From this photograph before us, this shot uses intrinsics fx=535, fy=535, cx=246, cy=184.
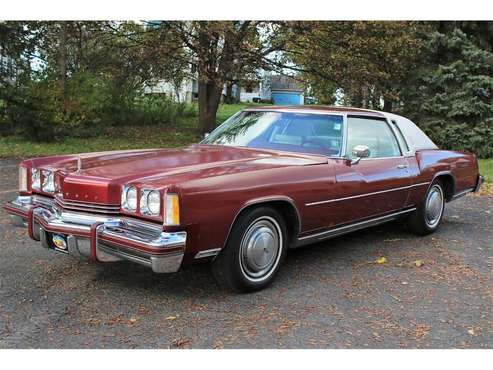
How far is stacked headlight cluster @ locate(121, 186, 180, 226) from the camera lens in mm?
3488

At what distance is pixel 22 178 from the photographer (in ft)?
15.0

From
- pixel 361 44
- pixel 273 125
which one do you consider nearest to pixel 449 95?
pixel 361 44

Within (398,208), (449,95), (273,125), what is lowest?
(398,208)

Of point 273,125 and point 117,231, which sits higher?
point 273,125

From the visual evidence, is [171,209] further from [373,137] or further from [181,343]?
[373,137]

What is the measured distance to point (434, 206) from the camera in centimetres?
642

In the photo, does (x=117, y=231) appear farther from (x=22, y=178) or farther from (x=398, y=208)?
(x=398, y=208)

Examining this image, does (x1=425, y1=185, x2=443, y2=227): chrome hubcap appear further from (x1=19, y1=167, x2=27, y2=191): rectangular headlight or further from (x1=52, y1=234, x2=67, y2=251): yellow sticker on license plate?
(x1=19, y1=167, x2=27, y2=191): rectangular headlight

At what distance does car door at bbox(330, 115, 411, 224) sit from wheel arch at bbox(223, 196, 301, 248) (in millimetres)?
455

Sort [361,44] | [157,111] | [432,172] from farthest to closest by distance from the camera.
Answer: [157,111] < [361,44] < [432,172]

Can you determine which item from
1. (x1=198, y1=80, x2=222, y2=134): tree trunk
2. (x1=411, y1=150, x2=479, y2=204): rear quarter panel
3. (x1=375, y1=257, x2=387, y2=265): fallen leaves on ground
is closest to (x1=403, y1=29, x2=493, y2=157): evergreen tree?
(x1=198, y1=80, x2=222, y2=134): tree trunk

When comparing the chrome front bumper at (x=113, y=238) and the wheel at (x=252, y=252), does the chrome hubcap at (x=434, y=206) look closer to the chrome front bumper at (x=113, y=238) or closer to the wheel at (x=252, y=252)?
the wheel at (x=252, y=252)

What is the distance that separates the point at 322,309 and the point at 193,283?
1079mm

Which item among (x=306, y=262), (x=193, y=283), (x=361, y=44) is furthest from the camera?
(x=361, y=44)
